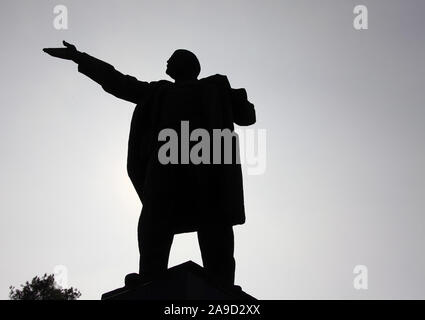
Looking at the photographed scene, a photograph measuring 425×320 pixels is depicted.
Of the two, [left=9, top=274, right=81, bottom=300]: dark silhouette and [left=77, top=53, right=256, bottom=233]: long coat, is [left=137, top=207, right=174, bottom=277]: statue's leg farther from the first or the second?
[left=9, top=274, right=81, bottom=300]: dark silhouette

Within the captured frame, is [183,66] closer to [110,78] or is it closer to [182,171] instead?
[110,78]

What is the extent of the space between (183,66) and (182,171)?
1.63 metres

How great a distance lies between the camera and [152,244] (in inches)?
216

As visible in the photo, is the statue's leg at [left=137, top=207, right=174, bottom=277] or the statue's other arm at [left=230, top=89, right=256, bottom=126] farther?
the statue's other arm at [left=230, top=89, right=256, bottom=126]

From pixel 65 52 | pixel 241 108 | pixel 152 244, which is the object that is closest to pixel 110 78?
pixel 65 52

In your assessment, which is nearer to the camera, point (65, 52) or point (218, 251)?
point (218, 251)

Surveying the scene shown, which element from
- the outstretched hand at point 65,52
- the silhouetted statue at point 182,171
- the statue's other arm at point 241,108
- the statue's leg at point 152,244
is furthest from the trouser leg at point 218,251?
the outstretched hand at point 65,52

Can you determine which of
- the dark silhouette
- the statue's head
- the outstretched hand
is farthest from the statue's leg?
the dark silhouette

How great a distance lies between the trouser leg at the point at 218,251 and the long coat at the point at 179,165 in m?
0.09

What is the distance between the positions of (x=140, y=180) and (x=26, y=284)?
19.8 metres

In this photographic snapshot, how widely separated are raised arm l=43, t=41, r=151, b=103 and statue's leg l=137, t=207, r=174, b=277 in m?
1.84

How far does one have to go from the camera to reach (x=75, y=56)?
711 centimetres

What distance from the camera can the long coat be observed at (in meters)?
5.72
